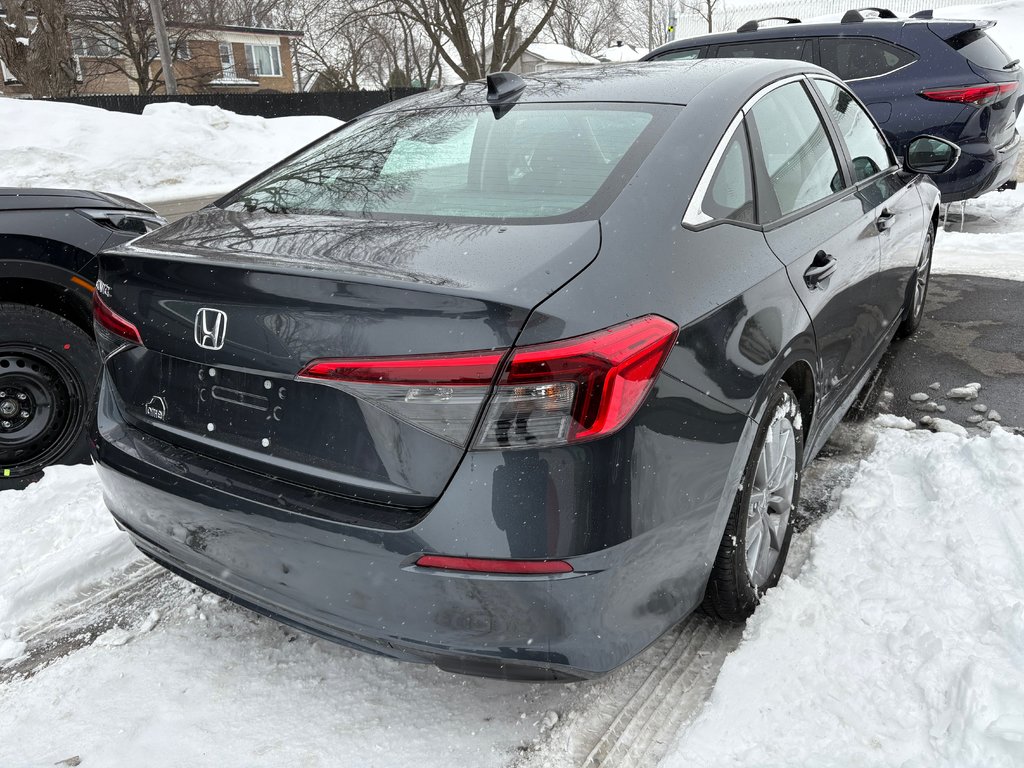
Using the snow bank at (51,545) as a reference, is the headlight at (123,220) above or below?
above

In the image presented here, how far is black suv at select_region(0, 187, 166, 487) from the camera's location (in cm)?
350

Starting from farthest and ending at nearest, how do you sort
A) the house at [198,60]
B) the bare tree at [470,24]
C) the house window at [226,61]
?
the house window at [226,61]
the house at [198,60]
the bare tree at [470,24]

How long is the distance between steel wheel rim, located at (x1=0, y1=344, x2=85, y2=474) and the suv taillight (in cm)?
236

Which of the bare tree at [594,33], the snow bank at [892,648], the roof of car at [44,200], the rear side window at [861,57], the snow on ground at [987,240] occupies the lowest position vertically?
the snow bank at [892,648]

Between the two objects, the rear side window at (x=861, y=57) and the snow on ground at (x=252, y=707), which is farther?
the rear side window at (x=861, y=57)

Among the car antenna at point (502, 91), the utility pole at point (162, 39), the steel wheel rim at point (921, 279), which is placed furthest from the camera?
the utility pole at point (162, 39)

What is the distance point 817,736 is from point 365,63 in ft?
169

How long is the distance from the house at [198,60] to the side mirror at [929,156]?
121 feet

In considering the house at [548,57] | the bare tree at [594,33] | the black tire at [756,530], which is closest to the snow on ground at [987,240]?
the black tire at [756,530]

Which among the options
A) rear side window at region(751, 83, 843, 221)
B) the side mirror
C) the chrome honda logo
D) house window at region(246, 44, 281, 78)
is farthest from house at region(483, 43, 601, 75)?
the chrome honda logo

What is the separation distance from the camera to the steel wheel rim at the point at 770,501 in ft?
8.05

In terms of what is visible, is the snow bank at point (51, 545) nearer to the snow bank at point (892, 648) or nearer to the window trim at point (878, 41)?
the snow bank at point (892, 648)

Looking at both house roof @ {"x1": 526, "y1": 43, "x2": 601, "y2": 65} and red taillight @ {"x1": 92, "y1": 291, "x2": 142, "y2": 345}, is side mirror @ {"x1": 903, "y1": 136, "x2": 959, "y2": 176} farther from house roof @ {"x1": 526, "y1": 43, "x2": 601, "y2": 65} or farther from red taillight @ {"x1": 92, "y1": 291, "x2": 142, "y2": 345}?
house roof @ {"x1": 526, "y1": 43, "x2": 601, "y2": 65}

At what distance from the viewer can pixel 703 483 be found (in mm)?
2025
